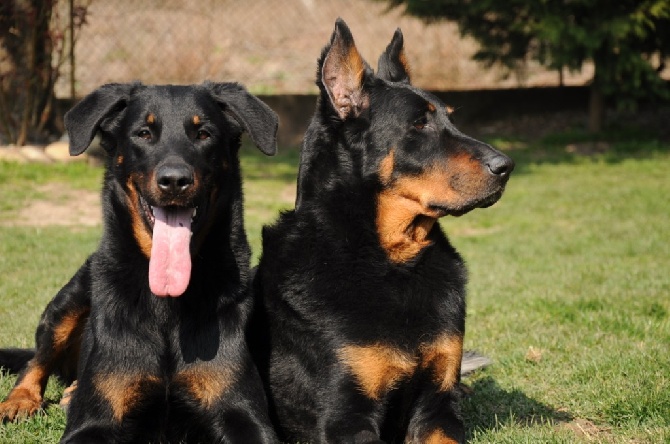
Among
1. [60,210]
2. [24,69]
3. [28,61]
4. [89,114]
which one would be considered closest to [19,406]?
[89,114]

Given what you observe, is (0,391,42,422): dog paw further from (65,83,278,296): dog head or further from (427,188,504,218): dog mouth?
(427,188,504,218): dog mouth

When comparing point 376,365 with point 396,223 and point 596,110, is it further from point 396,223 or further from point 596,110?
point 596,110

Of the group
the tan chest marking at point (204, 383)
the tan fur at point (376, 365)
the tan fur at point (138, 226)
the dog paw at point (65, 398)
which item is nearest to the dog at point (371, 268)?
the tan fur at point (376, 365)

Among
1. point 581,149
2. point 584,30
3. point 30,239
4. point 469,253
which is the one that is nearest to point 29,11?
point 30,239

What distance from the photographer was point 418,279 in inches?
183

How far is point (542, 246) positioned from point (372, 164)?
6.63m

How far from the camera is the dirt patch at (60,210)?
11.7 metres

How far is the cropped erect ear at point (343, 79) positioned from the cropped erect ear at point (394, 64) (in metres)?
0.46

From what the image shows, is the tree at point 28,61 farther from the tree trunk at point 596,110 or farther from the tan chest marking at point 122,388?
the tan chest marking at point 122,388

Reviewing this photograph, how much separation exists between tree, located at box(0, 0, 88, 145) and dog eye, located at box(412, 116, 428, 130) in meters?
10.8

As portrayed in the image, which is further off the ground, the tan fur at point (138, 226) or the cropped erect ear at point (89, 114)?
the cropped erect ear at point (89, 114)

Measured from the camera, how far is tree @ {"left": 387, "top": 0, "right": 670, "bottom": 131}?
16.0 meters

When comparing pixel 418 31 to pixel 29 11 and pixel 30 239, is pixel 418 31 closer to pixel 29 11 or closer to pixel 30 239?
pixel 29 11

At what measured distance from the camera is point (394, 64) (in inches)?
208
